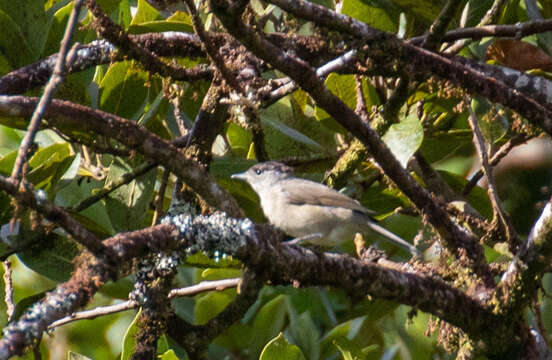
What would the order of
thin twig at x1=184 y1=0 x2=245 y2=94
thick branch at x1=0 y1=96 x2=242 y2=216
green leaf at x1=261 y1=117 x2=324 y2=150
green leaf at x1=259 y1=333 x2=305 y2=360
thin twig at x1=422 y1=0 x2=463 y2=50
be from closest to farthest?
thick branch at x1=0 y1=96 x2=242 y2=216
thin twig at x1=184 y1=0 x2=245 y2=94
thin twig at x1=422 y1=0 x2=463 y2=50
green leaf at x1=259 y1=333 x2=305 y2=360
green leaf at x1=261 y1=117 x2=324 y2=150

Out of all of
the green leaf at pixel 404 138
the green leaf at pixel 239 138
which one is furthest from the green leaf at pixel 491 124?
the green leaf at pixel 239 138

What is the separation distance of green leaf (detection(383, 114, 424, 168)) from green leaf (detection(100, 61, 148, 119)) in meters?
0.98

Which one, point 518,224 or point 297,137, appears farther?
point 518,224

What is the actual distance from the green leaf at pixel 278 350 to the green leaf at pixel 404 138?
0.69 metres

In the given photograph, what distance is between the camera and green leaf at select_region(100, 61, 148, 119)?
3180mm

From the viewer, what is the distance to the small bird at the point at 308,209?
322 cm

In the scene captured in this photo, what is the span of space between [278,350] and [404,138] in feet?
2.74

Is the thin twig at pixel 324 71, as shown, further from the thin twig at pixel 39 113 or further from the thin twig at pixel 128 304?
the thin twig at pixel 39 113

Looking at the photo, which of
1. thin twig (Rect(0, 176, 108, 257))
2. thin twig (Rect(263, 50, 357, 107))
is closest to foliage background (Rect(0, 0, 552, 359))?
thin twig (Rect(263, 50, 357, 107))

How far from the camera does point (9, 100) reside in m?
2.12

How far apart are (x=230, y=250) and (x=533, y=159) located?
3274mm

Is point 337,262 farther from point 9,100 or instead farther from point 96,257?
point 9,100

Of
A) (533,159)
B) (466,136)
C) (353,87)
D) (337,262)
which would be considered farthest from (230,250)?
(533,159)

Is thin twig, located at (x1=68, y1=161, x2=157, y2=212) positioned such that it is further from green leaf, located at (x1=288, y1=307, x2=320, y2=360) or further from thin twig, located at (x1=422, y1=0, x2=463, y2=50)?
thin twig, located at (x1=422, y1=0, x2=463, y2=50)
